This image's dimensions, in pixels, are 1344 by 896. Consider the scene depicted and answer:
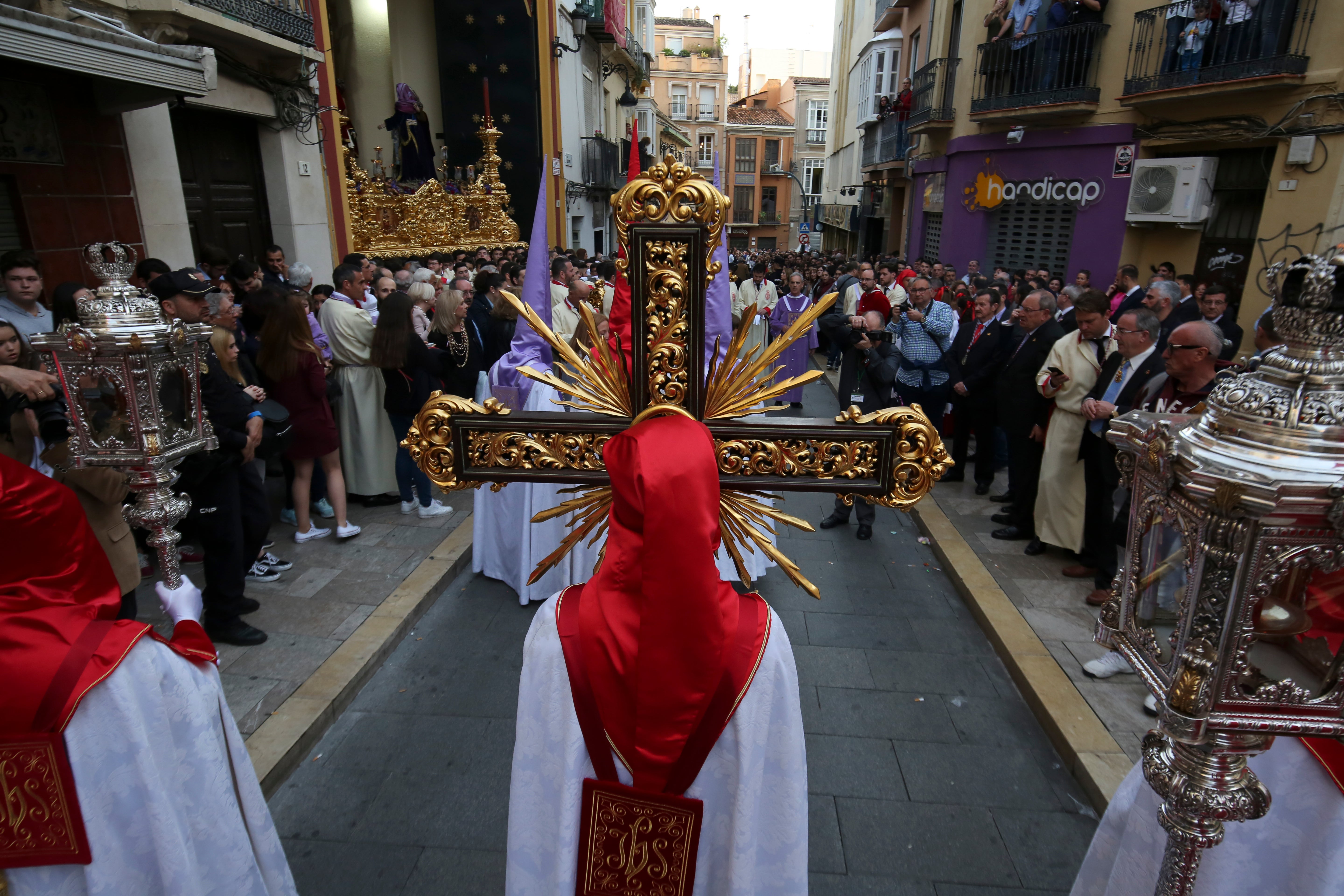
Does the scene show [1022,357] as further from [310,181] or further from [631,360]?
[310,181]

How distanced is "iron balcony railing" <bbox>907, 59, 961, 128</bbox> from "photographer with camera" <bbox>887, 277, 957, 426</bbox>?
1082 cm

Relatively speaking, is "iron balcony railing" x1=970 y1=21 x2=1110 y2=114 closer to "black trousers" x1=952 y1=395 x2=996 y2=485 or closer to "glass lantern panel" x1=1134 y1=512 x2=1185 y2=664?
"black trousers" x1=952 y1=395 x2=996 y2=485

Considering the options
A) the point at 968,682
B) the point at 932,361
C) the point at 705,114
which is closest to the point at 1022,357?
the point at 932,361

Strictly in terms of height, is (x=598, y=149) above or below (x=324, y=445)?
above

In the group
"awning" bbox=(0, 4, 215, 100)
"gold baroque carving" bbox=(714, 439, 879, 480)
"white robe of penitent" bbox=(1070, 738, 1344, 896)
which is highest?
"awning" bbox=(0, 4, 215, 100)

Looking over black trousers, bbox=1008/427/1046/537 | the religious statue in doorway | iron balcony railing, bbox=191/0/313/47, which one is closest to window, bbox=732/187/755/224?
the religious statue in doorway

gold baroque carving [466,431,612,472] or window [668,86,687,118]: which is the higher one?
window [668,86,687,118]

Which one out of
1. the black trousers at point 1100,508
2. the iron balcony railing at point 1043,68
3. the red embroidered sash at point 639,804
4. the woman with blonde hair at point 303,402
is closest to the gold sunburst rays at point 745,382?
the red embroidered sash at point 639,804

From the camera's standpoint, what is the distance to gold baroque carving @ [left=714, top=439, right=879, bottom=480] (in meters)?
1.81

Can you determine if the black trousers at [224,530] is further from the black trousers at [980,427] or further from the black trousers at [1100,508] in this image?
the black trousers at [980,427]

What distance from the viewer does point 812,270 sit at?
1571 centimetres

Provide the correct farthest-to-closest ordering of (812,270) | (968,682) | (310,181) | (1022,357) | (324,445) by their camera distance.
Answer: (812,270)
(310,181)
(1022,357)
(324,445)
(968,682)

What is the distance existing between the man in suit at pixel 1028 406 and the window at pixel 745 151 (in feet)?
139

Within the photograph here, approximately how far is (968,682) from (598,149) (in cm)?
2050
